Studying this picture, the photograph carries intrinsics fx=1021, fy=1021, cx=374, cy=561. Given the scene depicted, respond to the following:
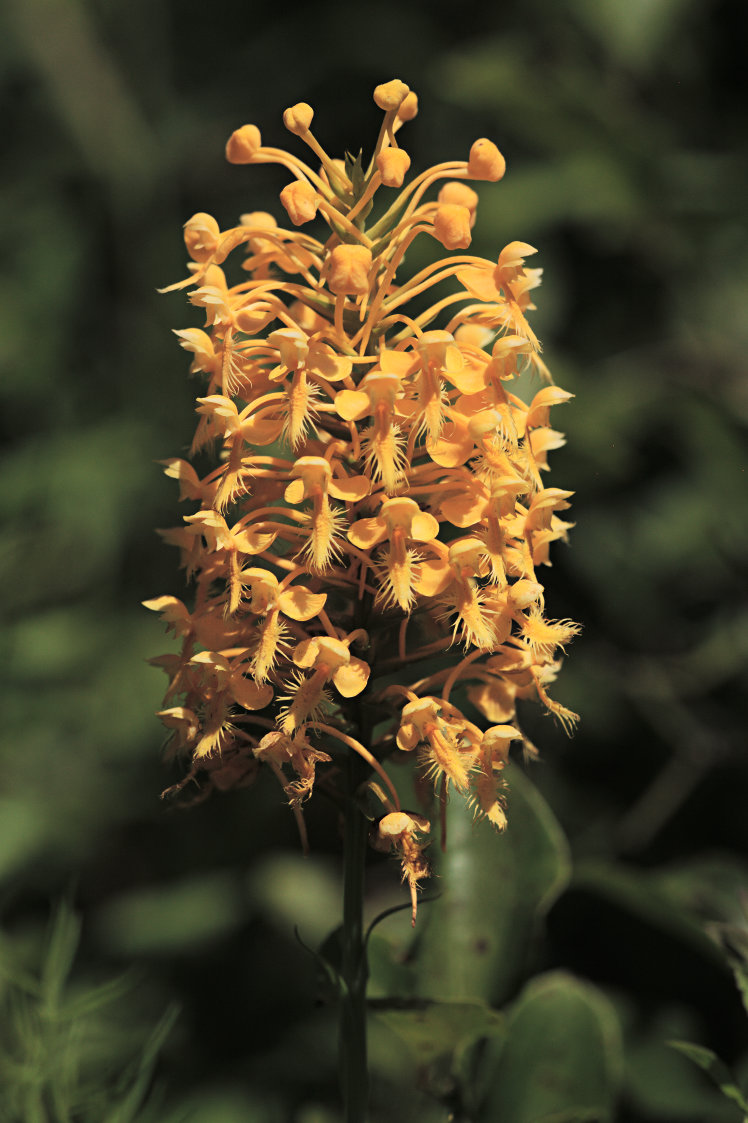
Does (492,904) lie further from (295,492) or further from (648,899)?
(295,492)

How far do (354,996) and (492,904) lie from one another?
0.48 metres

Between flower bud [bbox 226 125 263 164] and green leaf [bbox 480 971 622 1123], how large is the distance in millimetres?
1507

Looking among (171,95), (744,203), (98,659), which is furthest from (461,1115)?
(171,95)

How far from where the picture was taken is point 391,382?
1370mm

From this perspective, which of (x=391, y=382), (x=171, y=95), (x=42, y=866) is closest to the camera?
(x=391, y=382)

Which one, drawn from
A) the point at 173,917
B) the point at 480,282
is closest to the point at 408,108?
the point at 480,282

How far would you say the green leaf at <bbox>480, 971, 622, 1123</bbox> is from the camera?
5.81 ft

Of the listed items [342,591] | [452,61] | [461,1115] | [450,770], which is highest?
[452,61]

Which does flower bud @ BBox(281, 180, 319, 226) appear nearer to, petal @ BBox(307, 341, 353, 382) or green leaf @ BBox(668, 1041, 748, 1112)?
petal @ BBox(307, 341, 353, 382)

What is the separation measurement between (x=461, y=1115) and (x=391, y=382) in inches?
51.7

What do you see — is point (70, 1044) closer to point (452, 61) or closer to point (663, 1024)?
point (663, 1024)

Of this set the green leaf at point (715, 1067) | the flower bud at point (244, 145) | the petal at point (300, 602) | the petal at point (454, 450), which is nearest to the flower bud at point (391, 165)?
the flower bud at point (244, 145)

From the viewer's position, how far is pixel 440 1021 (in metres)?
1.54

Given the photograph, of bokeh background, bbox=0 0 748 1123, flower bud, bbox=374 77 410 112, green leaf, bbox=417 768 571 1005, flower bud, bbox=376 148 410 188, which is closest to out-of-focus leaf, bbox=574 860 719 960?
green leaf, bbox=417 768 571 1005
